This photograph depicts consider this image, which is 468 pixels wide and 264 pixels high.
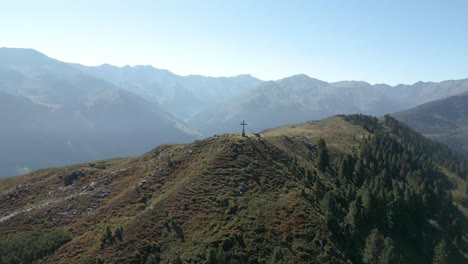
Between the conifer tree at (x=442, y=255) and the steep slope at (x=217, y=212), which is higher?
the steep slope at (x=217, y=212)

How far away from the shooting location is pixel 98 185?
302 feet

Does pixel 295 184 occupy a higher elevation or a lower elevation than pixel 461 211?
higher

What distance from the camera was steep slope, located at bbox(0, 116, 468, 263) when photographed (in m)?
60.2

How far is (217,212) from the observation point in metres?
68.4

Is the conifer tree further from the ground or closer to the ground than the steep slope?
closer to the ground

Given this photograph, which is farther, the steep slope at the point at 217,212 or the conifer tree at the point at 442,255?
the conifer tree at the point at 442,255

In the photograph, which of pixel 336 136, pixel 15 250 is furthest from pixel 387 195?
pixel 336 136

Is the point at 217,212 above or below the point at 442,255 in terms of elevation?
above

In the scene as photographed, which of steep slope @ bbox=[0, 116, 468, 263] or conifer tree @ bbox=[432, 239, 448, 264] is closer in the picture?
steep slope @ bbox=[0, 116, 468, 263]

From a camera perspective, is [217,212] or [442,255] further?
[442,255]

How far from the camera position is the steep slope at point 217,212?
197ft

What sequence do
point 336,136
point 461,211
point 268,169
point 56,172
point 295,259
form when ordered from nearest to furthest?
point 295,259, point 268,169, point 56,172, point 461,211, point 336,136

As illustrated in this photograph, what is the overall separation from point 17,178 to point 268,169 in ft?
273

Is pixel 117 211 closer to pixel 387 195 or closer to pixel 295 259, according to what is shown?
pixel 295 259
